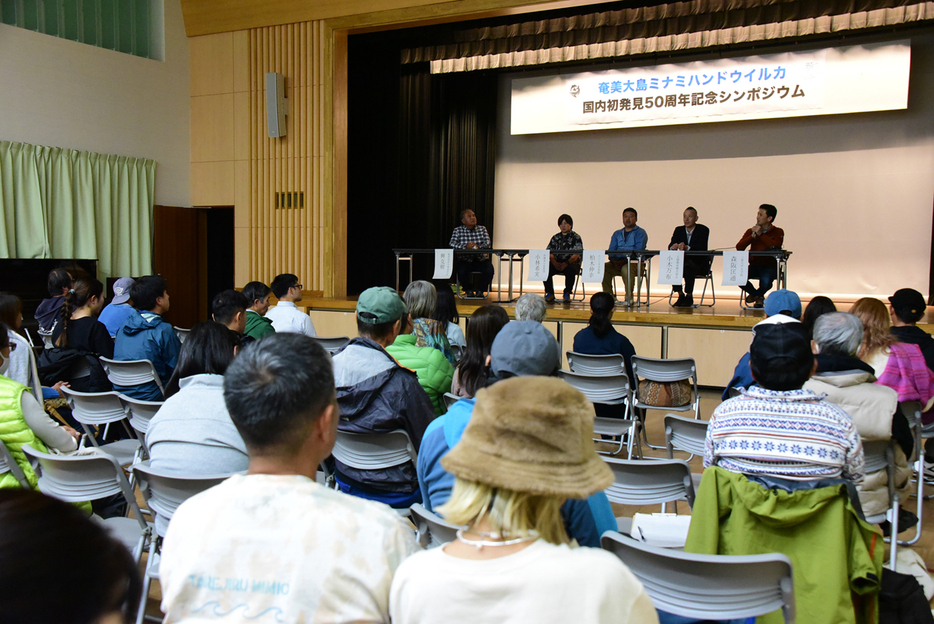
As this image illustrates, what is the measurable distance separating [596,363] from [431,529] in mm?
2998

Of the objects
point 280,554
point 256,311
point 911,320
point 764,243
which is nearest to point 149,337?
point 256,311

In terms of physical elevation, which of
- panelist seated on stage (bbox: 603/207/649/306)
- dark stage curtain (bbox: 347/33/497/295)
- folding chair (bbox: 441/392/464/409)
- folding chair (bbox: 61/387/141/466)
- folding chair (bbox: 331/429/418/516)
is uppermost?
dark stage curtain (bbox: 347/33/497/295)

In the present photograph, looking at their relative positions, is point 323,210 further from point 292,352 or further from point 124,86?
point 292,352

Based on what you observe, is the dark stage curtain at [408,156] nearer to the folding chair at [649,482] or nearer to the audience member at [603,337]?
the audience member at [603,337]

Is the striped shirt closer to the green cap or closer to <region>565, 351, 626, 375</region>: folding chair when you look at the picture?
the green cap

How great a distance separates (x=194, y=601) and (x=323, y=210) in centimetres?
834

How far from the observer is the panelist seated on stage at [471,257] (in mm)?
9180

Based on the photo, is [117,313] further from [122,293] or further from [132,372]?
[132,372]

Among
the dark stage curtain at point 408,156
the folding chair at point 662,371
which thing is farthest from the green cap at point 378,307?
the dark stage curtain at point 408,156

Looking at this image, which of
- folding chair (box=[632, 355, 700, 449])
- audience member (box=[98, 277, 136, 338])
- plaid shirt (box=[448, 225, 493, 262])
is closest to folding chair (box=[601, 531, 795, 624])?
folding chair (box=[632, 355, 700, 449])

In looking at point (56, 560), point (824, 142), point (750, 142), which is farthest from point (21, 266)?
point (824, 142)

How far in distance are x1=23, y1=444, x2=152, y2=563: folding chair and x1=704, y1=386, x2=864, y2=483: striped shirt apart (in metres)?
1.84

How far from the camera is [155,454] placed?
81.1 inches

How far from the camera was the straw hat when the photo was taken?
100 centimetres
